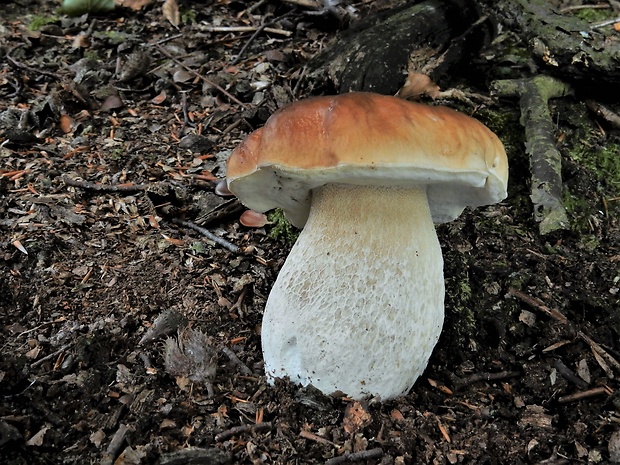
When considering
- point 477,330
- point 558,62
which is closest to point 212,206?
point 477,330

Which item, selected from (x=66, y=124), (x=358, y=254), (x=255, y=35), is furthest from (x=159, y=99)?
(x=358, y=254)

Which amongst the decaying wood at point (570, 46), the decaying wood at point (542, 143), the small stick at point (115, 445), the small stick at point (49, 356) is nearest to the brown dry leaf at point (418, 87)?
the decaying wood at point (542, 143)

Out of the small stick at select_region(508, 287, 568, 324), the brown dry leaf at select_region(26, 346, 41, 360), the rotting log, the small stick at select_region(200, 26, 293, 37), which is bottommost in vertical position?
the small stick at select_region(200, 26, 293, 37)

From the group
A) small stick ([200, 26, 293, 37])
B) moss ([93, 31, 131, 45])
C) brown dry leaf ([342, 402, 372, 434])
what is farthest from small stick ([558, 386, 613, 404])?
moss ([93, 31, 131, 45])

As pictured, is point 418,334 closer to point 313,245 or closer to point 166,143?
point 313,245

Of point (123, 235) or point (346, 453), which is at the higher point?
point (346, 453)

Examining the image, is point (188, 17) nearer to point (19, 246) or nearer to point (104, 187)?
point (104, 187)

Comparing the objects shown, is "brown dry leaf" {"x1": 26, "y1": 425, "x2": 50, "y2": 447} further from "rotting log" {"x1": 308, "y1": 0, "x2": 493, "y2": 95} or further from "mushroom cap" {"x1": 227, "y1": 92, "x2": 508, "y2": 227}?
"rotting log" {"x1": 308, "y1": 0, "x2": 493, "y2": 95}
